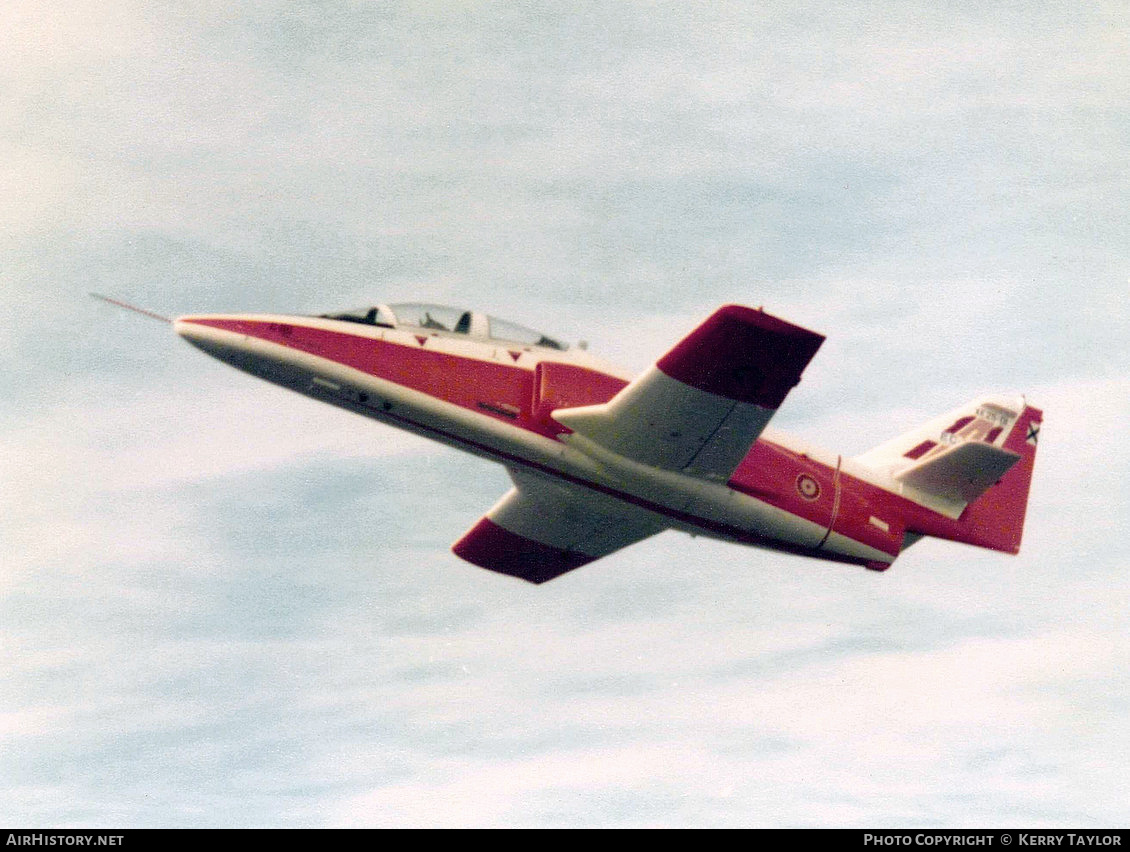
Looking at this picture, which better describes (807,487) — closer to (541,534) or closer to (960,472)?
(960,472)

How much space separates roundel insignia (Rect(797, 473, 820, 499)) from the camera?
24.7m

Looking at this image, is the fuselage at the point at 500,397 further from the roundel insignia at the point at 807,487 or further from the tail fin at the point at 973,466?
the tail fin at the point at 973,466

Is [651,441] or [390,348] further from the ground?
[390,348]

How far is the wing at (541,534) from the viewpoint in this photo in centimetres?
2656

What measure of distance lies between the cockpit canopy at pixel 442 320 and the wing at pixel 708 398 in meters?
2.16

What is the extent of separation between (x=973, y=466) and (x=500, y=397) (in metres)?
10.8

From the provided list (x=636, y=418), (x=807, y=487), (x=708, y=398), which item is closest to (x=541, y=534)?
(x=807, y=487)

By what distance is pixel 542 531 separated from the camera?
27906 millimetres

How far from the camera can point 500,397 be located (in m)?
22.5

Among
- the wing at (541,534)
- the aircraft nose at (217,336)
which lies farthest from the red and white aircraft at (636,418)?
the wing at (541,534)
